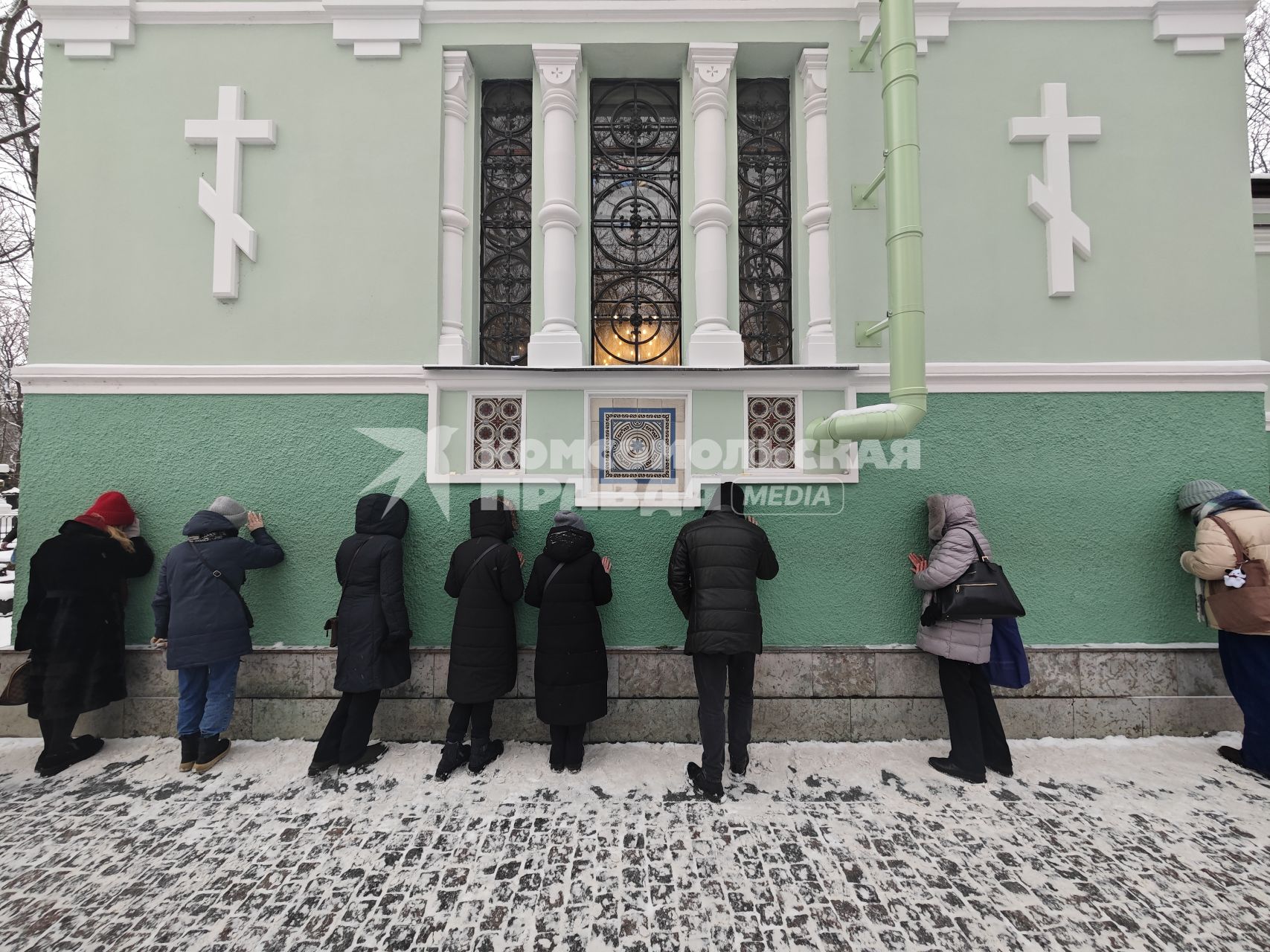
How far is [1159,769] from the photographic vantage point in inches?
132

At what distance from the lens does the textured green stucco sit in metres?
3.81

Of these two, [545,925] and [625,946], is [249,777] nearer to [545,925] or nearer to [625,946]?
[545,925]

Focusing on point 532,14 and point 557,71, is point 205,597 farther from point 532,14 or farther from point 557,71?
point 532,14

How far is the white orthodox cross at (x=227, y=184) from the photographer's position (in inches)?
152

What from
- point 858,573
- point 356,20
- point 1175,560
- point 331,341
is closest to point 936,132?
point 858,573

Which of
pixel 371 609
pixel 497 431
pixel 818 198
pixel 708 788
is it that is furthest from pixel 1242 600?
pixel 371 609

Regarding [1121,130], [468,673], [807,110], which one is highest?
[807,110]

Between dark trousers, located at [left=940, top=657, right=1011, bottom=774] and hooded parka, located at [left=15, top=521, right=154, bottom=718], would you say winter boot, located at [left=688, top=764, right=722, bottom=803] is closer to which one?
dark trousers, located at [left=940, top=657, right=1011, bottom=774]

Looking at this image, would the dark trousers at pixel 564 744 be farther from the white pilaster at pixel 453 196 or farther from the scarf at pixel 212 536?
the white pilaster at pixel 453 196

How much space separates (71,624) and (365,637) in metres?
2.03

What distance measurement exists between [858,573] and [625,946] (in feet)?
8.85

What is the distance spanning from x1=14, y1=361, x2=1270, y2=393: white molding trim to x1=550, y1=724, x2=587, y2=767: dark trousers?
2.42 meters

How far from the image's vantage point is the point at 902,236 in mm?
3385

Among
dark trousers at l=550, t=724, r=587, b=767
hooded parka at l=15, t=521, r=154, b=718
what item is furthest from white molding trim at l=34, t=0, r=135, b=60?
dark trousers at l=550, t=724, r=587, b=767
